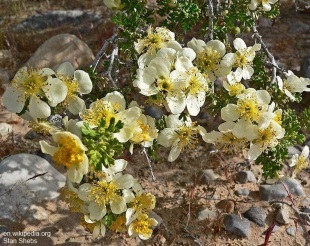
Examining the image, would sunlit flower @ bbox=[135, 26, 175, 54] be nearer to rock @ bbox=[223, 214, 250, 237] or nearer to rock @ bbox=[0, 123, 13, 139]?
rock @ bbox=[223, 214, 250, 237]

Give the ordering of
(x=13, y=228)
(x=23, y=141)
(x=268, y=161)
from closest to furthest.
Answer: (x=268, y=161)
(x=13, y=228)
(x=23, y=141)

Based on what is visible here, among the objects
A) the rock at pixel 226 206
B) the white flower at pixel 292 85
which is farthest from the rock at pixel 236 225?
the white flower at pixel 292 85

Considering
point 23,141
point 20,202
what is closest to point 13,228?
point 20,202

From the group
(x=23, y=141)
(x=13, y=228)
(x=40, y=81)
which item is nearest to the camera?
(x=40, y=81)

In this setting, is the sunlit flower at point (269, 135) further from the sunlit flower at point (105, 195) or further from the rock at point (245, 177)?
the rock at point (245, 177)

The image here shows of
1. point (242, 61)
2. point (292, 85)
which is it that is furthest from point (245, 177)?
point (242, 61)

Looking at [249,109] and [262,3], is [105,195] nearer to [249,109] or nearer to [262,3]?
[249,109]

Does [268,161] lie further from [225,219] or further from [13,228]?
[13,228]
